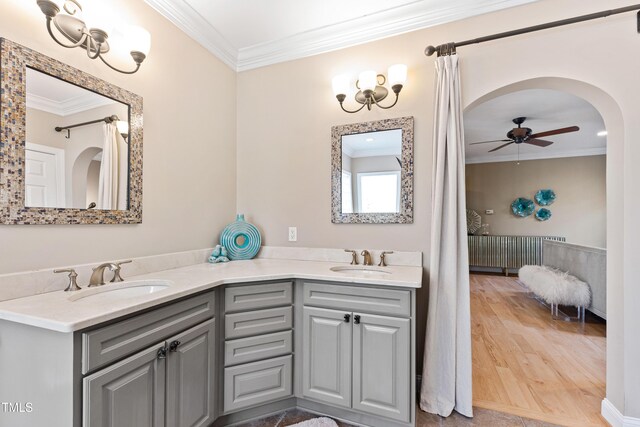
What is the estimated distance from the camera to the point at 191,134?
2160 mm

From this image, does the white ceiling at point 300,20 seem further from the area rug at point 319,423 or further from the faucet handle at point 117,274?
the area rug at point 319,423

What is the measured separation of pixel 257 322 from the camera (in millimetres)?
1733

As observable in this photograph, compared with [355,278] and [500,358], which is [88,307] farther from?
[500,358]

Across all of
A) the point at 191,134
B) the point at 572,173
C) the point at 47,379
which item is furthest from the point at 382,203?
the point at 572,173

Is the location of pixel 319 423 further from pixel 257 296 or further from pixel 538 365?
pixel 538 365

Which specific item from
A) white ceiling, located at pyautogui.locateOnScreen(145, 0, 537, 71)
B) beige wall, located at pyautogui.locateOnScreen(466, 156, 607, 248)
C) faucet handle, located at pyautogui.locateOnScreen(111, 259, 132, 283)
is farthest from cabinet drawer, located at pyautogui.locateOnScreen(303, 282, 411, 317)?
beige wall, located at pyautogui.locateOnScreen(466, 156, 607, 248)

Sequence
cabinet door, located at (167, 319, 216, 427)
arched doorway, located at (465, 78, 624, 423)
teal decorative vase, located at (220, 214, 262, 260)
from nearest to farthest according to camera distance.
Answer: cabinet door, located at (167, 319, 216, 427) < arched doorway, located at (465, 78, 624, 423) < teal decorative vase, located at (220, 214, 262, 260)

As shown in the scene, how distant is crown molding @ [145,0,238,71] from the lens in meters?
1.93

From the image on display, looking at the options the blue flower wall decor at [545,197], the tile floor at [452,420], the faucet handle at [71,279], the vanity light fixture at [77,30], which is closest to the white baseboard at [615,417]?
the tile floor at [452,420]

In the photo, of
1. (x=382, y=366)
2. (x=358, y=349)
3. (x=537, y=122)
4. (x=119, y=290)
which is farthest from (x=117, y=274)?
(x=537, y=122)

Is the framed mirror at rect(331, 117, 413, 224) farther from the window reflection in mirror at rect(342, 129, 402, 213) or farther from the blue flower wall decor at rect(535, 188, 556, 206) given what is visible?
the blue flower wall decor at rect(535, 188, 556, 206)

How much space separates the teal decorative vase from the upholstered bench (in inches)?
140

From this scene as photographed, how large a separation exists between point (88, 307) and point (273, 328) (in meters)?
0.95

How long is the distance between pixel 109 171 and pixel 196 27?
4.23 feet
